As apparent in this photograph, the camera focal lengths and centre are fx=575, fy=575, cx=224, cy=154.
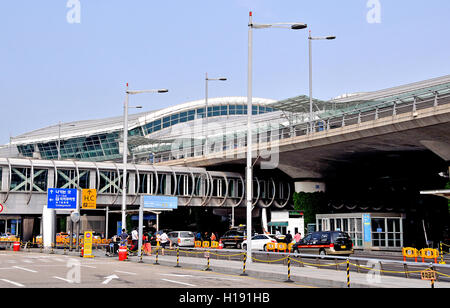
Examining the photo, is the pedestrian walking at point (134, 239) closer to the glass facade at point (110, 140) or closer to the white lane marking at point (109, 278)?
the white lane marking at point (109, 278)

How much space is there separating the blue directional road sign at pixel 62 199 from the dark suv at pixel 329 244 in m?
18.5

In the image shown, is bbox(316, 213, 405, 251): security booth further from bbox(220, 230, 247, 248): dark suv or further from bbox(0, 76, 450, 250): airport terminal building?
bbox(220, 230, 247, 248): dark suv

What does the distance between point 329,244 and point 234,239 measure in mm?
18584

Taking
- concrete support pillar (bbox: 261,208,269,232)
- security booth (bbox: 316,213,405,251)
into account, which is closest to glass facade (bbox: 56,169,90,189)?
concrete support pillar (bbox: 261,208,269,232)

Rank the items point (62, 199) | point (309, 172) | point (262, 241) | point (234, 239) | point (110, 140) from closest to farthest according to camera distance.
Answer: point (62, 199) < point (262, 241) < point (234, 239) < point (309, 172) < point (110, 140)

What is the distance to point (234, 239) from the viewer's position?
165 feet

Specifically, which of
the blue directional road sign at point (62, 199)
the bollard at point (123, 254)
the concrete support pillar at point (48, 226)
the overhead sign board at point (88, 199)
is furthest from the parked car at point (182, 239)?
the bollard at point (123, 254)

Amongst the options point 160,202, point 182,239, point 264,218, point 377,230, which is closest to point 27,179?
point 160,202

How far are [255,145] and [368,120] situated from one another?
41.9ft

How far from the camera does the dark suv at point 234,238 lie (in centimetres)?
5001

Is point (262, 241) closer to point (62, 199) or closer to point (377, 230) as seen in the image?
point (377, 230)

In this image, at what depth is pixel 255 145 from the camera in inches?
2071
